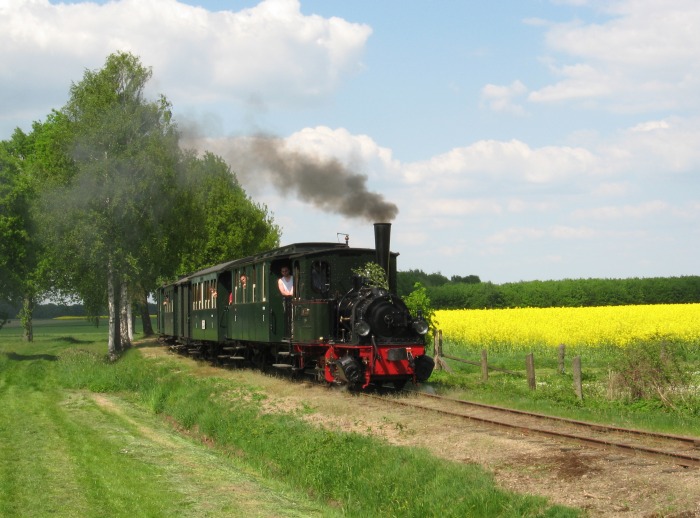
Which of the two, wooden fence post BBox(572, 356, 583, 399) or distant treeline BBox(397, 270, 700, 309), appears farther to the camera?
distant treeline BBox(397, 270, 700, 309)

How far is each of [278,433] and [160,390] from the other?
9916 millimetres

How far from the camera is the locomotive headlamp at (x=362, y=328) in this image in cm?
1902

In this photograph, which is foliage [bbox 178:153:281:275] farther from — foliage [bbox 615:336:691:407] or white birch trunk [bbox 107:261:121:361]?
foliage [bbox 615:336:691:407]

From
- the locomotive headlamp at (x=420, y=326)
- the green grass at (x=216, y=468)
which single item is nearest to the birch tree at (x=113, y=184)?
the green grass at (x=216, y=468)

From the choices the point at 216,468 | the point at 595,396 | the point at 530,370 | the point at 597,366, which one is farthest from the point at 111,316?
the point at 216,468

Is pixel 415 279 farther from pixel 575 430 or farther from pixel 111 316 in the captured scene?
pixel 575 430

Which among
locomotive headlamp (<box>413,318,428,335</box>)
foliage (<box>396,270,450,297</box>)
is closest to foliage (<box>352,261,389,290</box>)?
locomotive headlamp (<box>413,318,428,335</box>)

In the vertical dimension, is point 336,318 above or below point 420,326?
above

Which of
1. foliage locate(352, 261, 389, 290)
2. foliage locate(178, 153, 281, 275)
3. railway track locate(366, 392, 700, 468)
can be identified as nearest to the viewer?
railway track locate(366, 392, 700, 468)

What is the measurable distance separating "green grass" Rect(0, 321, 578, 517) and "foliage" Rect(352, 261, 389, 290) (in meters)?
3.96

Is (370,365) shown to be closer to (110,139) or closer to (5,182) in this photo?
(110,139)

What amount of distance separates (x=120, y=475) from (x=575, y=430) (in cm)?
764

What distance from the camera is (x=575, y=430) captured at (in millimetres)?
14234

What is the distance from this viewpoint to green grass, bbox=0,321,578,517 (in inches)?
438
